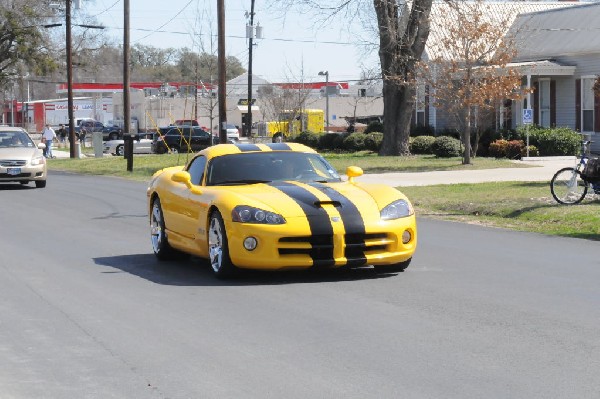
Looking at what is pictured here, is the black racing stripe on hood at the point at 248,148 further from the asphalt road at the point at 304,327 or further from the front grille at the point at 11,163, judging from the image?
the front grille at the point at 11,163

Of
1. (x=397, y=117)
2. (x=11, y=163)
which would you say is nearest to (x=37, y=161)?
(x=11, y=163)

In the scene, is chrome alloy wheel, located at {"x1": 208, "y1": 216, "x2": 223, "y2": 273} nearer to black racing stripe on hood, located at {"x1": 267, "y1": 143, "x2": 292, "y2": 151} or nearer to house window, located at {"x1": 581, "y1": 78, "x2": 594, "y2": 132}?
black racing stripe on hood, located at {"x1": 267, "y1": 143, "x2": 292, "y2": 151}

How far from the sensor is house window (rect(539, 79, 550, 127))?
4353cm

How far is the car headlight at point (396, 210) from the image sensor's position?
36.9 feet

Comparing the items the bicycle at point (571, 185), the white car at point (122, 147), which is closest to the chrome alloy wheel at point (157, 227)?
the bicycle at point (571, 185)

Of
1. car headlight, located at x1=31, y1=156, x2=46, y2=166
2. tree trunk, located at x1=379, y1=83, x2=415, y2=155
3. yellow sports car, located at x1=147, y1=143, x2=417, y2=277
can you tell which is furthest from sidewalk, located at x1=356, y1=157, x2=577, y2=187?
yellow sports car, located at x1=147, y1=143, x2=417, y2=277

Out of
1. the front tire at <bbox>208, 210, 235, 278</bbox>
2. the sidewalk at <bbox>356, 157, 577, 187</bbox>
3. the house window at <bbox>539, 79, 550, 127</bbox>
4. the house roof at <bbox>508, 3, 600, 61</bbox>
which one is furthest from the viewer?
the house window at <bbox>539, 79, 550, 127</bbox>

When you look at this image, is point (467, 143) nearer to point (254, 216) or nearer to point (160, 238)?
point (160, 238)

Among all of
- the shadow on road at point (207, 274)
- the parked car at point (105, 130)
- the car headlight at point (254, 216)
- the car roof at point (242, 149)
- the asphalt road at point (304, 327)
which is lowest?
the asphalt road at point (304, 327)

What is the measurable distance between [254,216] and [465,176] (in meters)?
19.4

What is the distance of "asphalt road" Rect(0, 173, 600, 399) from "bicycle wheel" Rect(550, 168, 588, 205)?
5026 millimetres

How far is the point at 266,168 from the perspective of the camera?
40.4ft

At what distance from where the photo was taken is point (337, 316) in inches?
359

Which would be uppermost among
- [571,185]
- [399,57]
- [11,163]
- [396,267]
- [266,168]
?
[399,57]
